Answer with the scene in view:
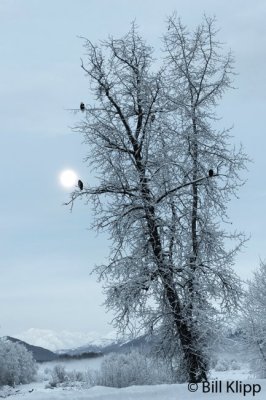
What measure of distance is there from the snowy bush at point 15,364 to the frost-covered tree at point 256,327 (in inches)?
1040

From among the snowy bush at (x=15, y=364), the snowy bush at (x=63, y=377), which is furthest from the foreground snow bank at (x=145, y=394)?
the snowy bush at (x=15, y=364)

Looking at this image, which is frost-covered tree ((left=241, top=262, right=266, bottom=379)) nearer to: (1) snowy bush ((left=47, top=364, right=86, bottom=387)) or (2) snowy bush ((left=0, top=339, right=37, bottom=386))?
(1) snowy bush ((left=47, top=364, right=86, bottom=387))

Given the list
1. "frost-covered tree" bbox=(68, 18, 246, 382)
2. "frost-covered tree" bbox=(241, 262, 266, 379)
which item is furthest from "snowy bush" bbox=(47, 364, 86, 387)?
"frost-covered tree" bbox=(68, 18, 246, 382)

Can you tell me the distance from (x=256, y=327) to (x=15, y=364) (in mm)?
30581

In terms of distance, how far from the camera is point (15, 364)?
49562 millimetres

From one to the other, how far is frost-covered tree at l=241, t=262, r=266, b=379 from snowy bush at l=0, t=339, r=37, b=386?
86.7 feet

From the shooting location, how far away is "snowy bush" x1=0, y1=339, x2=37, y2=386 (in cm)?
4859

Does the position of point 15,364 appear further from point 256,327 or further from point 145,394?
point 145,394

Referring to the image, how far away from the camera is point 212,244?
14398 mm

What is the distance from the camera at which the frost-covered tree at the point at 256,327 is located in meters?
25.9

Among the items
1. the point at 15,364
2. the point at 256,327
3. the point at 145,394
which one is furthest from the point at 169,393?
the point at 15,364

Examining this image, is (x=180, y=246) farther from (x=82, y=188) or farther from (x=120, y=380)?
(x=120, y=380)

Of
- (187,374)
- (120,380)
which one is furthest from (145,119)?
(120,380)

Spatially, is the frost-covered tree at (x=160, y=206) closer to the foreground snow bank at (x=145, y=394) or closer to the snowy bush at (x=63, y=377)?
the foreground snow bank at (x=145, y=394)
